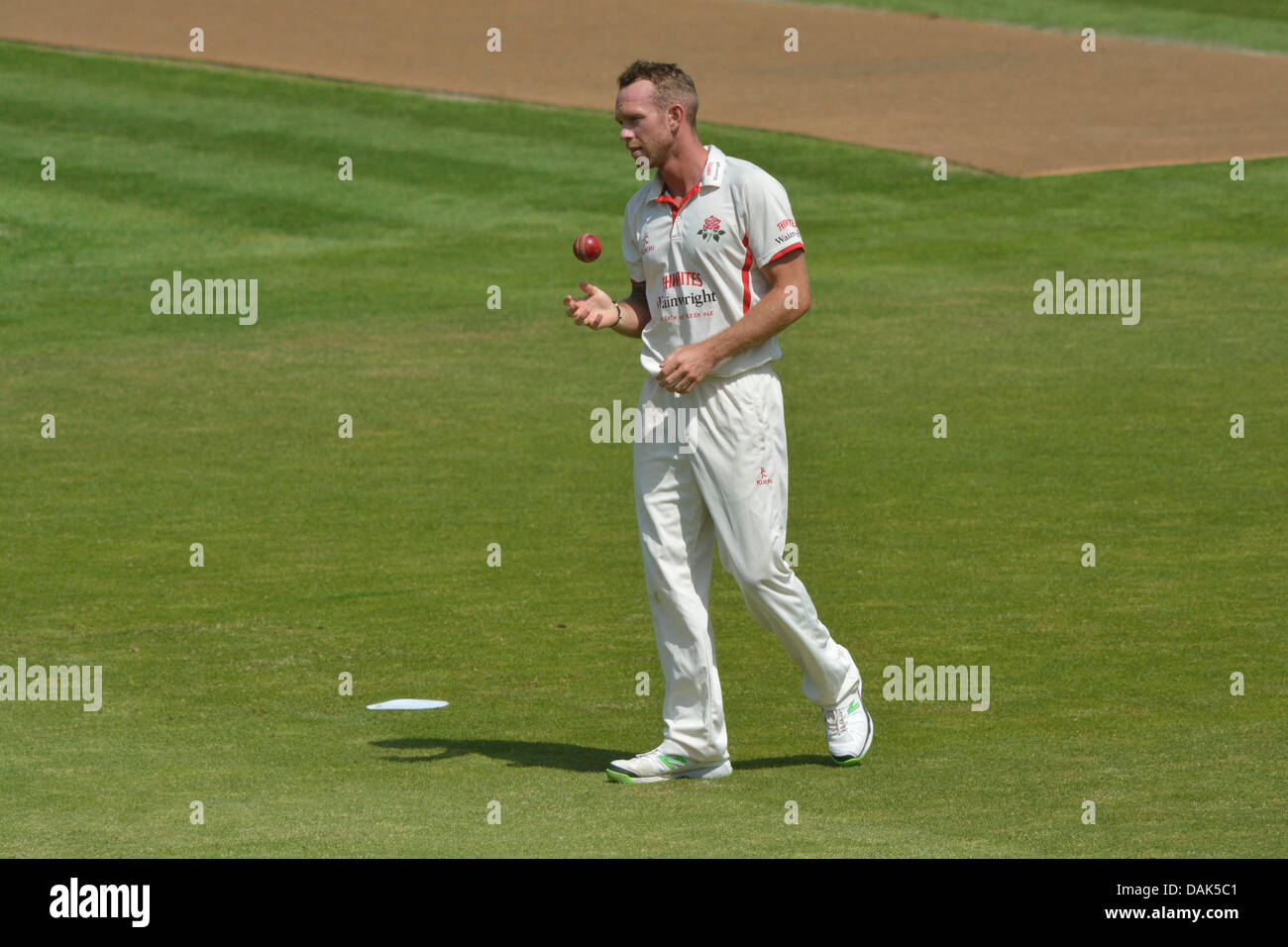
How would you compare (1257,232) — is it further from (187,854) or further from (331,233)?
(187,854)

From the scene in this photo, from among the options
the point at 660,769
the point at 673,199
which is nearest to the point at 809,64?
the point at 673,199

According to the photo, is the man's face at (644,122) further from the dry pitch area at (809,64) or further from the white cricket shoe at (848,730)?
the dry pitch area at (809,64)

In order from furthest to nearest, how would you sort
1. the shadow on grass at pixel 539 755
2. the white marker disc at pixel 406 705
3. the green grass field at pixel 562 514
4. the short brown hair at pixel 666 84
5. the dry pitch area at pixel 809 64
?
the dry pitch area at pixel 809 64 → the white marker disc at pixel 406 705 → the shadow on grass at pixel 539 755 → the short brown hair at pixel 666 84 → the green grass field at pixel 562 514

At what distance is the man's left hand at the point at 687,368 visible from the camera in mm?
7855

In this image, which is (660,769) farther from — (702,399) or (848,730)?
(702,399)

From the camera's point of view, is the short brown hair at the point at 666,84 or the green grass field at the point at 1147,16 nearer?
the short brown hair at the point at 666,84

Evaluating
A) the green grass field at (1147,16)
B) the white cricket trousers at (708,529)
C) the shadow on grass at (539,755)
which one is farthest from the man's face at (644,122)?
the green grass field at (1147,16)

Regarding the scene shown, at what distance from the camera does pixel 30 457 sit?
15773 mm

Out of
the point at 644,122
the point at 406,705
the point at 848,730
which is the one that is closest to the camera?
the point at 644,122

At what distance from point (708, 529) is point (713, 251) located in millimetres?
1091

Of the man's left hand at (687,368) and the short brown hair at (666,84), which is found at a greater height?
the short brown hair at (666,84)

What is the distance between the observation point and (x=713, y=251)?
7980mm

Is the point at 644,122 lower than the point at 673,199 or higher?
higher

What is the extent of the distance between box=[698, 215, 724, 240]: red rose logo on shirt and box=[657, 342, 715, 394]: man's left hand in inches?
16.4
